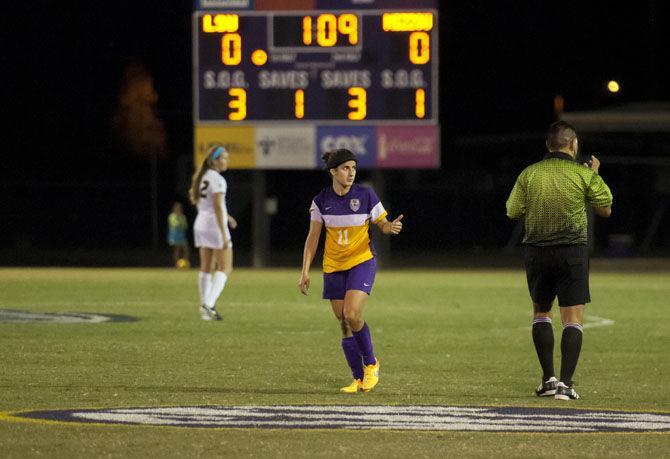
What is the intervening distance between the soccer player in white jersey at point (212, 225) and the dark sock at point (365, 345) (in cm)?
666

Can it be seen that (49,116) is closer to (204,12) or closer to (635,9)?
→ (635,9)

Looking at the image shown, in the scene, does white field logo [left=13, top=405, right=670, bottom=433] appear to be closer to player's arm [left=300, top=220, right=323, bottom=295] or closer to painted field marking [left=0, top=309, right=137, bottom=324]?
player's arm [left=300, top=220, right=323, bottom=295]

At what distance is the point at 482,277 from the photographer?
3155 centimetres

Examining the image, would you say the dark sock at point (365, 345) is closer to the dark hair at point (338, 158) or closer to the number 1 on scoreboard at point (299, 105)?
the dark hair at point (338, 158)

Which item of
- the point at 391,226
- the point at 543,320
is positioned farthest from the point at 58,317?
the point at 543,320

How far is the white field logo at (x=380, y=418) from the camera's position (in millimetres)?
9164

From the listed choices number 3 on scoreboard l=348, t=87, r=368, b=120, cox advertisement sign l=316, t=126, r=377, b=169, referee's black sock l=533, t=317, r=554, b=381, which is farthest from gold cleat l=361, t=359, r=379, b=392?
cox advertisement sign l=316, t=126, r=377, b=169

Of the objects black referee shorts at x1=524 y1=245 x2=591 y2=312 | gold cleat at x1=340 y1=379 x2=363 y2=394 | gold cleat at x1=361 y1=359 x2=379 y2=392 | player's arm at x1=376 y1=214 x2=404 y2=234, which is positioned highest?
player's arm at x1=376 y1=214 x2=404 y2=234

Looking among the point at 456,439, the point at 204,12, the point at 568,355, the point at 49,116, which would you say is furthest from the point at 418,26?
the point at 49,116

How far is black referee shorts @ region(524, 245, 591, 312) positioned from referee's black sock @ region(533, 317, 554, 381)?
162mm

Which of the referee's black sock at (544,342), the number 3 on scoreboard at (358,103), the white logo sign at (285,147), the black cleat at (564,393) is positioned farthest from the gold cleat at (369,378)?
the white logo sign at (285,147)

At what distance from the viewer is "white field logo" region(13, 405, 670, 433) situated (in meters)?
9.16

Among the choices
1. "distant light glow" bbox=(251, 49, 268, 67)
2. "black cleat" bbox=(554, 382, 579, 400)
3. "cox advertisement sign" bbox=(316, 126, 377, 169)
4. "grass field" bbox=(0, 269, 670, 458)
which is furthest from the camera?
"cox advertisement sign" bbox=(316, 126, 377, 169)

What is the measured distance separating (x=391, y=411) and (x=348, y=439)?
1.37 metres
